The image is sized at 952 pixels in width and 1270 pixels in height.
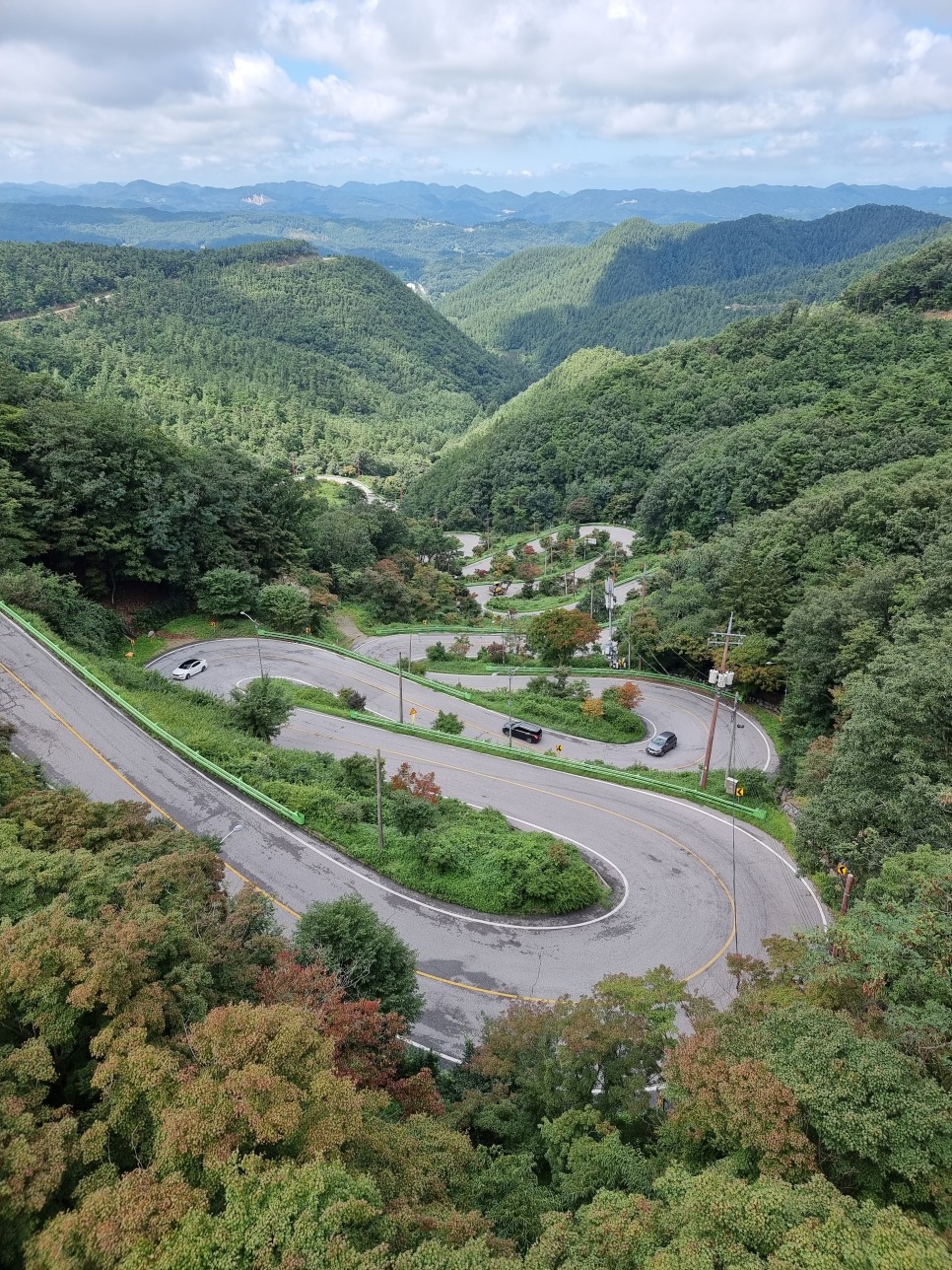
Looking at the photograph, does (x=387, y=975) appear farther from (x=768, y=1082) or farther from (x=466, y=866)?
(x=768, y=1082)

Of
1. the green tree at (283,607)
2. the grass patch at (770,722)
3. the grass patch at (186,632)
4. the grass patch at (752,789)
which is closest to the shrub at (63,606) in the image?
the grass patch at (186,632)

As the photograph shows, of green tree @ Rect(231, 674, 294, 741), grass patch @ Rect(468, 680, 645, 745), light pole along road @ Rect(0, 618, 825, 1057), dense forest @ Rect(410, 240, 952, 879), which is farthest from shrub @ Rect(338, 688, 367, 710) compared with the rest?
dense forest @ Rect(410, 240, 952, 879)

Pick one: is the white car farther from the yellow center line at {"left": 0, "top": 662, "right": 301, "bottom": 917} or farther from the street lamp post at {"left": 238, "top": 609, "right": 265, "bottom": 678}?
the yellow center line at {"left": 0, "top": 662, "right": 301, "bottom": 917}

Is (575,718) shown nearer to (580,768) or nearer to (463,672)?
(580,768)

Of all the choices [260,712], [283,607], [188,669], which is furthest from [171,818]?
[283,607]

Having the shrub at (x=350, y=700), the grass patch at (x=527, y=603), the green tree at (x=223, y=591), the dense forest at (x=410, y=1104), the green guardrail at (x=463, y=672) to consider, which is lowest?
the grass patch at (x=527, y=603)

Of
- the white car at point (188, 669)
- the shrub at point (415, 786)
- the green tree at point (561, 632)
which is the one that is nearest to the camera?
the shrub at point (415, 786)

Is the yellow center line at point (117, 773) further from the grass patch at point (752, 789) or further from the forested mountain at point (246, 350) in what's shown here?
the forested mountain at point (246, 350)
